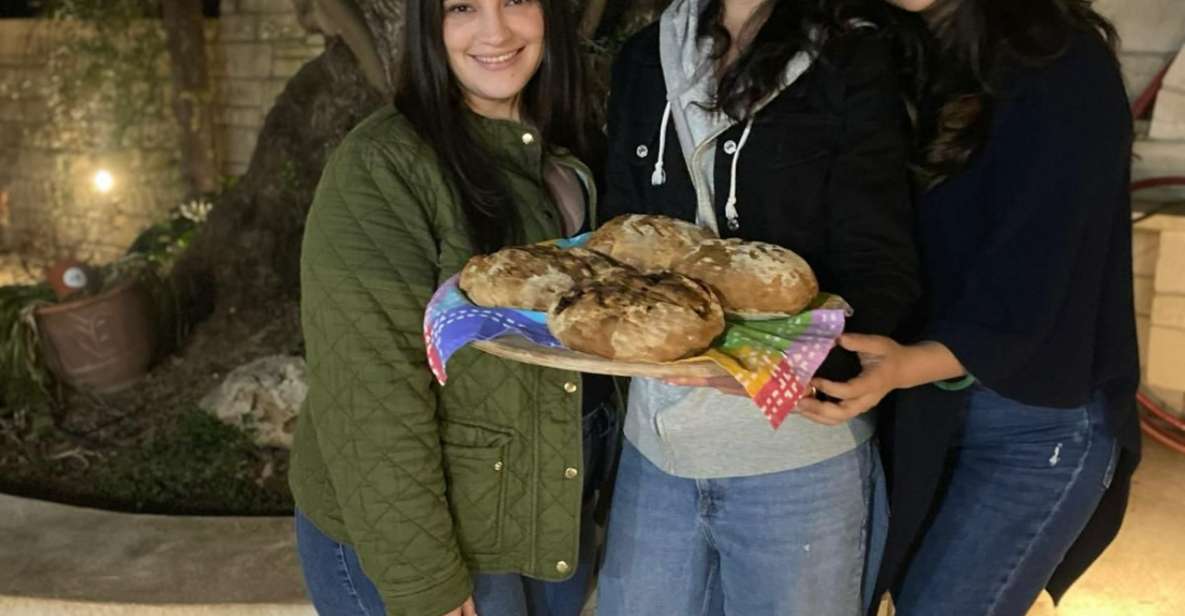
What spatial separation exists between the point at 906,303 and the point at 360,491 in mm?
746

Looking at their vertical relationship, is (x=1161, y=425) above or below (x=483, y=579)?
below

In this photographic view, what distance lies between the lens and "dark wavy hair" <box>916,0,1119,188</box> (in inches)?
49.1

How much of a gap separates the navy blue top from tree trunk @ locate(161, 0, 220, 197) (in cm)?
A: 543

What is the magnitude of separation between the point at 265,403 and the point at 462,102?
7.65 feet

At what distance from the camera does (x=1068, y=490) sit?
4.50 ft

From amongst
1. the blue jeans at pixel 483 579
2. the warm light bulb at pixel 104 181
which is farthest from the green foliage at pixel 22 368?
the warm light bulb at pixel 104 181

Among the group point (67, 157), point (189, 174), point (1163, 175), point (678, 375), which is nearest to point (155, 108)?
point (189, 174)

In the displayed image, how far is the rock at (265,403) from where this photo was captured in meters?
3.49

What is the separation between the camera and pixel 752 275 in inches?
45.9

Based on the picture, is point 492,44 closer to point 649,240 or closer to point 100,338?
point 649,240

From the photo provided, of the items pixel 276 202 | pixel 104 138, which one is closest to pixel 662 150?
pixel 276 202

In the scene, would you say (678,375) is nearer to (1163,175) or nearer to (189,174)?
(1163,175)

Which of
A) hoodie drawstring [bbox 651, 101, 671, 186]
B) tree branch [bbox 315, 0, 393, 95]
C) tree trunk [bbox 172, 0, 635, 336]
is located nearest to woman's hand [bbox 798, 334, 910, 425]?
hoodie drawstring [bbox 651, 101, 671, 186]

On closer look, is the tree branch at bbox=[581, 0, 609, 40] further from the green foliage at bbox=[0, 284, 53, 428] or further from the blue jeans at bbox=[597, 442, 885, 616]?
the green foliage at bbox=[0, 284, 53, 428]
